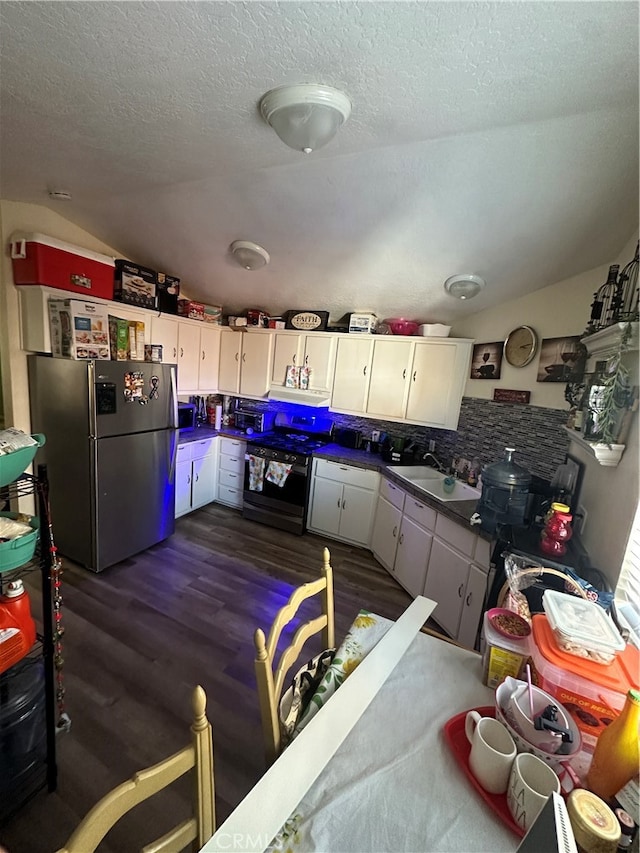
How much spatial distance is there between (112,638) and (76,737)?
561 mm

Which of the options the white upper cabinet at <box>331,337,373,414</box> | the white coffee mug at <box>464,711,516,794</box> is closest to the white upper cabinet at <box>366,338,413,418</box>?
the white upper cabinet at <box>331,337,373,414</box>

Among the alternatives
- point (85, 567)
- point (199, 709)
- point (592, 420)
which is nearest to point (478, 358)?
point (592, 420)

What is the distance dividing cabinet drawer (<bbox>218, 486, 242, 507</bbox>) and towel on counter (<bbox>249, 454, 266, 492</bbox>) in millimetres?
333

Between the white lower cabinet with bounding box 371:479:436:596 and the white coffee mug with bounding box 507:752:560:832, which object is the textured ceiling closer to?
the white lower cabinet with bounding box 371:479:436:596

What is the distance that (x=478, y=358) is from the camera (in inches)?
111

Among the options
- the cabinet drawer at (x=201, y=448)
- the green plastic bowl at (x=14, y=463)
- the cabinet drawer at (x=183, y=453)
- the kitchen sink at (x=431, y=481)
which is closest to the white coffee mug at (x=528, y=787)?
the green plastic bowl at (x=14, y=463)

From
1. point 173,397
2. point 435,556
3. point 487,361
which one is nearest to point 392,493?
point 435,556

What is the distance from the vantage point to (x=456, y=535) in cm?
222

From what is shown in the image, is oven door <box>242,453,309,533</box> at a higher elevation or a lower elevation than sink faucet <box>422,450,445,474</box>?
lower

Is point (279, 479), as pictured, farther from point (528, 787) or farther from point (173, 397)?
point (528, 787)

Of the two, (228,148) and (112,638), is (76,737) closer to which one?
(112,638)

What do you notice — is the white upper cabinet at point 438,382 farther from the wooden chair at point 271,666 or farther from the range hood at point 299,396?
the wooden chair at point 271,666

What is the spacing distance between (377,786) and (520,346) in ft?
8.35

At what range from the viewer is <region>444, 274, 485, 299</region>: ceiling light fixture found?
242 cm
